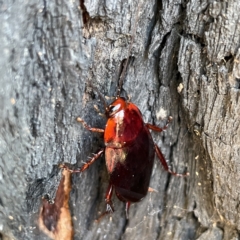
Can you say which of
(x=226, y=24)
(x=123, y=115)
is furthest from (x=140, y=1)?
(x=123, y=115)

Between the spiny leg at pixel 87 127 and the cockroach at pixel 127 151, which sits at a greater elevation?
the spiny leg at pixel 87 127

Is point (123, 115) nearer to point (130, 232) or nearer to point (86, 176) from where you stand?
point (86, 176)

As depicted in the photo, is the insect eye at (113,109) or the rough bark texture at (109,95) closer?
the rough bark texture at (109,95)

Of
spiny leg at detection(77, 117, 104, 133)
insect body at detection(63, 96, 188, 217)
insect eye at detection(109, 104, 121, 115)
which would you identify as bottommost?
insect body at detection(63, 96, 188, 217)

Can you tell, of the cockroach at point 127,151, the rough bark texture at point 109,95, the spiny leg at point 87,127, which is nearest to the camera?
the rough bark texture at point 109,95

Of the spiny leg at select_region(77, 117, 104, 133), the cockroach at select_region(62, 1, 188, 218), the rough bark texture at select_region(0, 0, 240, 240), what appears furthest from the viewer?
the cockroach at select_region(62, 1, 188, 218)

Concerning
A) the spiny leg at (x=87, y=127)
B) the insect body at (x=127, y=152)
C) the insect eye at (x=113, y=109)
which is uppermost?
the insect eye at (x=113, y=109)
